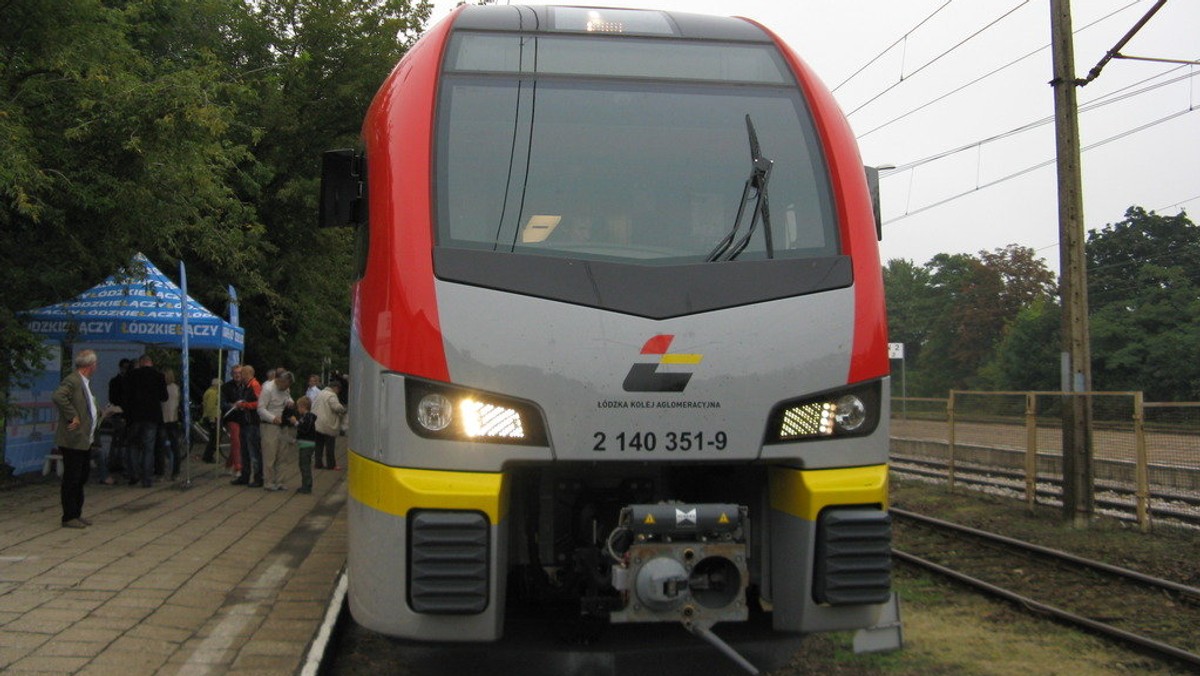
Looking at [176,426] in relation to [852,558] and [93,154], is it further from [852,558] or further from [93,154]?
[852,558]

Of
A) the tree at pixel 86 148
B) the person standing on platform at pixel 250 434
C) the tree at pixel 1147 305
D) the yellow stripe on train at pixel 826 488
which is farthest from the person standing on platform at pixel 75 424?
the tree at pixel 1147 305

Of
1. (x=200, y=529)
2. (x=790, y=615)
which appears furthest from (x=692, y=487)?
(x=200, y=529)

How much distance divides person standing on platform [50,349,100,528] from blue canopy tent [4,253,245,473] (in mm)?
3018

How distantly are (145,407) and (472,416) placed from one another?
10658 millimetres

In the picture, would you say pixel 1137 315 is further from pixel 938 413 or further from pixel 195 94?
pixel 195 94

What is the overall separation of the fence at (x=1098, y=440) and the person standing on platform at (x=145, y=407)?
10597 mm

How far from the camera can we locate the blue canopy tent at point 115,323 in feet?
43.1

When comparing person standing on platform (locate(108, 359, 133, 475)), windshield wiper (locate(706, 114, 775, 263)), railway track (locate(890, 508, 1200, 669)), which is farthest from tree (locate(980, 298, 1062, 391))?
windshield wiper (locate(706, 114, 775, 263))

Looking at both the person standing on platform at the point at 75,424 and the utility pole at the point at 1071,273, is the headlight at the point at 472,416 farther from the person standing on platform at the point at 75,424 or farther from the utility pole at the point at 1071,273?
the utility pole at the point at 1071,273

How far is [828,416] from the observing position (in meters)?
4.68

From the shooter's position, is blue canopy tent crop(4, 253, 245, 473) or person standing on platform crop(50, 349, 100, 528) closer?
person standing on platform crop(50, 349, 100, 528)

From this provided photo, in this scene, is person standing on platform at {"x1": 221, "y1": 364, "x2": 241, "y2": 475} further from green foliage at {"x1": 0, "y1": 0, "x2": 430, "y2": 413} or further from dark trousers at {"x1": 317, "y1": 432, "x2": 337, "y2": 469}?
green foliage at {"x1": 0, "y1": 0, "x2": 430, "y2": 413}

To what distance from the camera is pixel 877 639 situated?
4988mm

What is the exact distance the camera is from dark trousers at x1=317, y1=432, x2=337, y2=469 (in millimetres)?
17138
